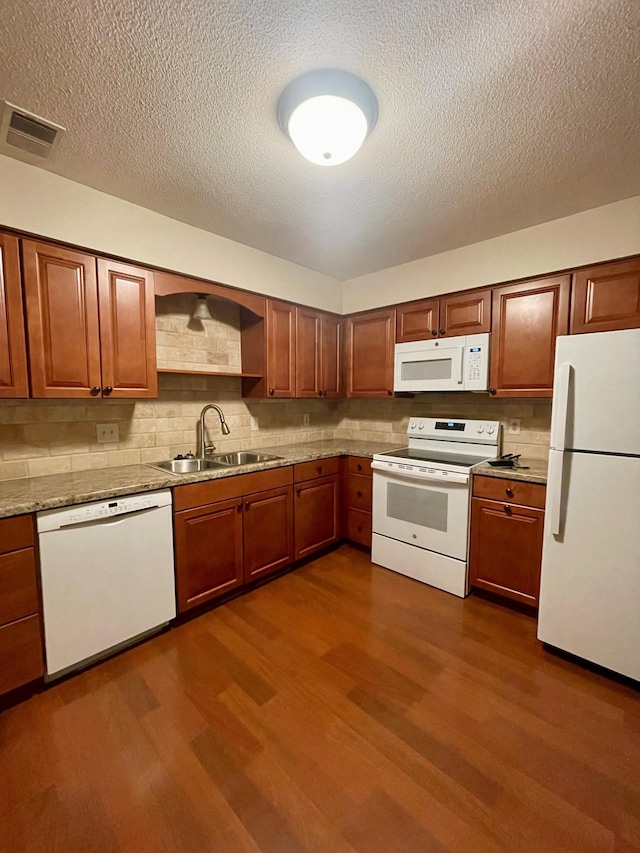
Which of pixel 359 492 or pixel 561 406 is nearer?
pixel 561 406

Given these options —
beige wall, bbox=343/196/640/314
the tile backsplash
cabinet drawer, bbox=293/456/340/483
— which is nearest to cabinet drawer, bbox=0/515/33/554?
the tile backsplash

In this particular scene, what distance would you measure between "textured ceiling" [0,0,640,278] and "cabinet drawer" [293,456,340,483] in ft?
5.65

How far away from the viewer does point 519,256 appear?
2.39 m

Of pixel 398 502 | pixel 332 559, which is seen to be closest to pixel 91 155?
pixel 398 502

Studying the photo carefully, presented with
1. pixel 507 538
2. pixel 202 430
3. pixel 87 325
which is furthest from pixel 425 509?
pixel 87 325

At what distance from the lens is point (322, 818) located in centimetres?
117

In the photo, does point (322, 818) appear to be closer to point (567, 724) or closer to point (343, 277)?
point (567, 724)

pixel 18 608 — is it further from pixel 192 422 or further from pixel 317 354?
pixel 317 354

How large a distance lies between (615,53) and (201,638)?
3034mm

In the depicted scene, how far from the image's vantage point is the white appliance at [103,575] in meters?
1.66

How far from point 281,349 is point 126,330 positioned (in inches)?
45.9

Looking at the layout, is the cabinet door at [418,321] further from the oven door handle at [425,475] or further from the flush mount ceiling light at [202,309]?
the flush mount ceiling light at [202,309]

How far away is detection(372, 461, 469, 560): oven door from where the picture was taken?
2408 millimetres

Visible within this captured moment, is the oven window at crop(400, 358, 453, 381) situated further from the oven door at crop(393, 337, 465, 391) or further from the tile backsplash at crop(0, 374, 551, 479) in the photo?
the tile backsplash at crop(0, 374, 551, 479)
